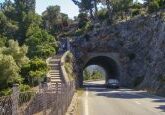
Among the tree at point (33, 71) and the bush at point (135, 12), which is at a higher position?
the bush at point (135, 12)

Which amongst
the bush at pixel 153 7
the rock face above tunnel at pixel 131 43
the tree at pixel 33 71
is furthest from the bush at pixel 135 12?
the tree at pixel 33 71

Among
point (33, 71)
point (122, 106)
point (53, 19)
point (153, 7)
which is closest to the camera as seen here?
point (122, 106)

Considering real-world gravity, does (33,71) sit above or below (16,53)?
below

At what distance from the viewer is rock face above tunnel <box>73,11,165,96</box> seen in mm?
75062

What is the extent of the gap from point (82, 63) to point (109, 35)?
7.26 m

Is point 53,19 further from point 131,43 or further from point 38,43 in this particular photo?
point 38,43

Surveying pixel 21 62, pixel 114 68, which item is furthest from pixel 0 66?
pixel 114 68

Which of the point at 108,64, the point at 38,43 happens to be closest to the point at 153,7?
the point at 108,64

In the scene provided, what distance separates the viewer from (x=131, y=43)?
81.4 meters

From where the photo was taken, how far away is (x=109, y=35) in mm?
83688

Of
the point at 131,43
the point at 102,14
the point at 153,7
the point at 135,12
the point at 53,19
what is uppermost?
the point at 53,19

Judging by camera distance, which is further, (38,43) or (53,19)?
(53,19)

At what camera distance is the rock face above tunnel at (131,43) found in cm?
7506

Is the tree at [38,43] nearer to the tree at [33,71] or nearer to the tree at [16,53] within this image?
the tree at [16,53]
